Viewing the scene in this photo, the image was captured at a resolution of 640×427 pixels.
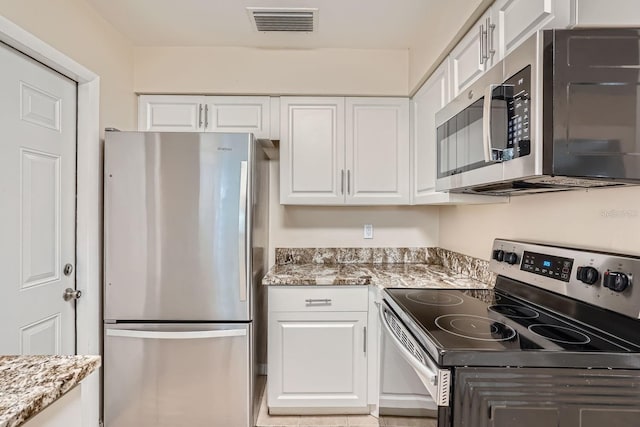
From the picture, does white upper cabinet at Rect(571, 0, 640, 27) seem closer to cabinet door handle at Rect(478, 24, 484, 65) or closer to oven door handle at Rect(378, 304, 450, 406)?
cabinet door handle at Rect(478, 24, 484, 65)

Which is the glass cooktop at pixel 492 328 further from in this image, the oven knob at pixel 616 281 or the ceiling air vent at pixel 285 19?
the ceiling air vent at pixel 285 19

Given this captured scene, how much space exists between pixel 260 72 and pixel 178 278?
1.44 metres

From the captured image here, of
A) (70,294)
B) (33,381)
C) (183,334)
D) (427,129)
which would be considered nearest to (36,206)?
(70,294)

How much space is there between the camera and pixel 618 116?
906mm

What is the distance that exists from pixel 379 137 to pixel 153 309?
68.3 inches

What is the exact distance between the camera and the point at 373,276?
6.74 feet

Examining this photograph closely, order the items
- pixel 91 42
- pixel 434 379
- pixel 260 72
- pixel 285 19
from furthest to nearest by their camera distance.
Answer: pixel 260 72 < pixel 285 19 < pixel 91 42 < pixel 434 379

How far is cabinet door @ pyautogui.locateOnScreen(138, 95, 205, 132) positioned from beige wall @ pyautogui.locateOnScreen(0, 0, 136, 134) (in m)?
0.07

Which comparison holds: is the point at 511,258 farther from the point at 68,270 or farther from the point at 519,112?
the point at 68,270

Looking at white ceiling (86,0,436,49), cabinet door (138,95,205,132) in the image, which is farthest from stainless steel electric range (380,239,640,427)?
cabinet door (138,95,205,132)

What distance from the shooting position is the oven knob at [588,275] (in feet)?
3.62

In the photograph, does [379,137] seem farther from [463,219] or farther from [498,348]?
[498,348]

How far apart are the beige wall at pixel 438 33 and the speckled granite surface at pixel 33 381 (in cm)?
175

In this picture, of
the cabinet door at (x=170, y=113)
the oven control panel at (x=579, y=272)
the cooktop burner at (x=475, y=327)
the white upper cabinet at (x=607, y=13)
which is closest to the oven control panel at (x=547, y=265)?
the oven control panel at (x=579, y=272)
